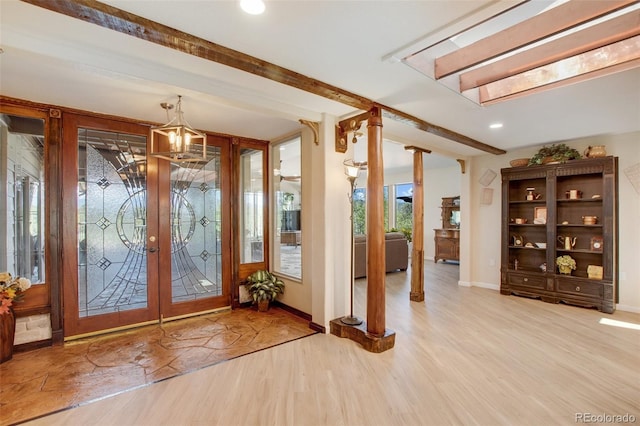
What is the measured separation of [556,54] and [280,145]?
335 cm

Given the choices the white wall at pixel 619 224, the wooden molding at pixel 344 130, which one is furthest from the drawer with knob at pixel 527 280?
the wooden molding at pixel 344 130

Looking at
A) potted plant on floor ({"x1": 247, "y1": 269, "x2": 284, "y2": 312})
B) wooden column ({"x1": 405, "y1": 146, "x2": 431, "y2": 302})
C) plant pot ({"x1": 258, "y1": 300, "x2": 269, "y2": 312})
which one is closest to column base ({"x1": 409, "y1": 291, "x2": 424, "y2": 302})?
wooden column ({"x1": 405, "y1": 146, "x2": 431, "y2": 302})

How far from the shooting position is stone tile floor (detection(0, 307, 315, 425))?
7.45ft

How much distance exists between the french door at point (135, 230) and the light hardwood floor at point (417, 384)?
1.58 metres

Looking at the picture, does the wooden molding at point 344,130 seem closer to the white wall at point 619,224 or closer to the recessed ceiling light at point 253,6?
the recessed ceiling light at point 253,6

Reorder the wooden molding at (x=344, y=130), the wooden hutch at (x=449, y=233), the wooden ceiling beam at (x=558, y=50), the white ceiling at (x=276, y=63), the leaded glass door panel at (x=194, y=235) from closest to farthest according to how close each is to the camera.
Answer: the white ceiling at (x=276, y=63) < the wooden ceiling beam at (x=558, y=50) < the wooden molding at (x=344, y=130) < the leaded glass door panel at (x=194, y=235) < the wooden hutch at (x=449, y=233)

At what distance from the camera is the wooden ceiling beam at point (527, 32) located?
70.9 inches

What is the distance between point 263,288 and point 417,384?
98.8 inches

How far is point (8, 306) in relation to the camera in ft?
9.01

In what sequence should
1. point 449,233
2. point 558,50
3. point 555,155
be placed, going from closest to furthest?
point 558,50, point 555,155, point 449,233

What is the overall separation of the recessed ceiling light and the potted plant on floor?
3.46 m

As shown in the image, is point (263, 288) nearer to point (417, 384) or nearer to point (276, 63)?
point (417, 384)

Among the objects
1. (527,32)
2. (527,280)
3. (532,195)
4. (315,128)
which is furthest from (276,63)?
(527,280)

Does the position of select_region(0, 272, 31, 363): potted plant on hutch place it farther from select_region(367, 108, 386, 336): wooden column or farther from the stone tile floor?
select_region(367, 108, 386, 336): wooden column
